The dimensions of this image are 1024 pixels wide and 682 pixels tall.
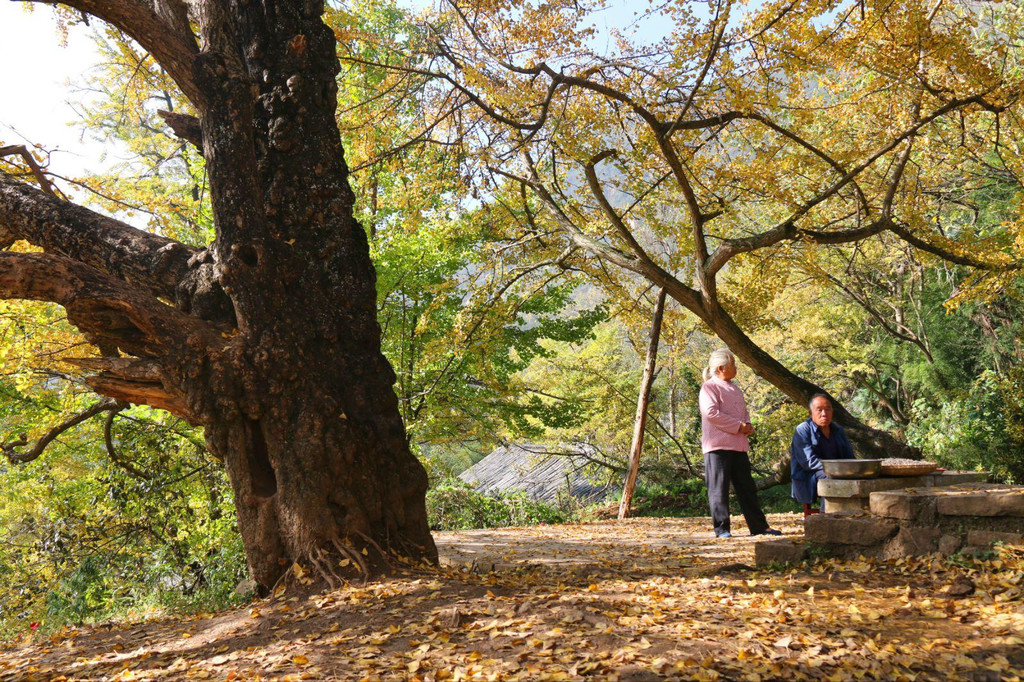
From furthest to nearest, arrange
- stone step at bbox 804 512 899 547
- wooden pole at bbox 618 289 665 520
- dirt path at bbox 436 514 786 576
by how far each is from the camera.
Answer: wooden pole at bbox 618 289 665 520 → dirt path at bbox 436 514 786 576 → stone step at bbox 804 512 899 547

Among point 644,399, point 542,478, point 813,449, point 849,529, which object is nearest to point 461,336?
point 644,399

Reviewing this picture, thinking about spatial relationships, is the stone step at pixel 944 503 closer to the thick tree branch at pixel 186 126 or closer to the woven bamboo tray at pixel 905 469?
the woven bamboo tray at pixel 905 469

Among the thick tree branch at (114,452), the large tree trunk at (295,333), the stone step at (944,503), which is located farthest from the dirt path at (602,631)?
the thick tree branch at (114,452)

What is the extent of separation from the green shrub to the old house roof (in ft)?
7.13

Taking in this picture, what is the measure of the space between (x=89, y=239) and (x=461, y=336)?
572cm

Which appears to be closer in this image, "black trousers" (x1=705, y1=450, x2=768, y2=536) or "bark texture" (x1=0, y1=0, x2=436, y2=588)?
"bark texture" (x1=0, y1=0, x2=436, y2=588)

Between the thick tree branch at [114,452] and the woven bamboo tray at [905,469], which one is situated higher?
the thick tree branch at [114,452]

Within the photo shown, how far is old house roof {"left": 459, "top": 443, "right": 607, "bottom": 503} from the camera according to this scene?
1680 cm

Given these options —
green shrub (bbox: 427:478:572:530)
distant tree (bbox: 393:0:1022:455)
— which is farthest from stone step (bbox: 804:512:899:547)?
green shrub (bbox: 427:478:572:530)

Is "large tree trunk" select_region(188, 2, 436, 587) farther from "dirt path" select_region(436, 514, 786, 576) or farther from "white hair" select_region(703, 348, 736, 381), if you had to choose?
"white hair" select_region(703, 348, 736, 381)

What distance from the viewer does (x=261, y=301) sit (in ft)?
14.9

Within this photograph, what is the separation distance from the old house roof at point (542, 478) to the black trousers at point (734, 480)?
29.9ft

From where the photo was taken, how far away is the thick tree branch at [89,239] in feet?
15.5

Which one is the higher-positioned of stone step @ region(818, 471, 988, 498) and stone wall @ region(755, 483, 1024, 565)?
stone step @ region(818, 471, 988, 498)
